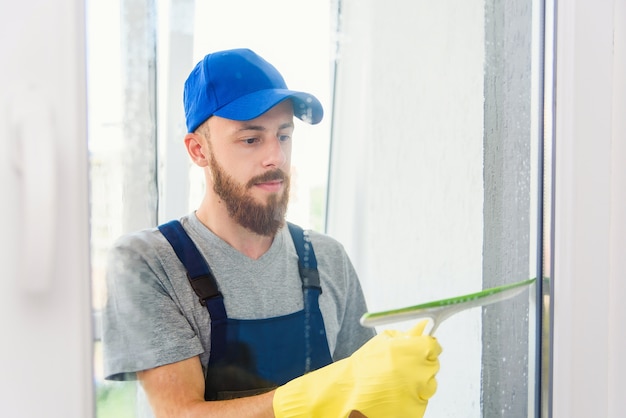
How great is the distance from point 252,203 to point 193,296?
0.16 metres

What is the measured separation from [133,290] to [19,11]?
0.37 m

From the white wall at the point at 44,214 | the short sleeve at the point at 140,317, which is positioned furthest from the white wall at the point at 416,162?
the white wall at the point at 44,214

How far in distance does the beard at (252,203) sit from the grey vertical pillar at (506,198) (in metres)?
0.41

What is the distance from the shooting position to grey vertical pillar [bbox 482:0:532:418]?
106 cm

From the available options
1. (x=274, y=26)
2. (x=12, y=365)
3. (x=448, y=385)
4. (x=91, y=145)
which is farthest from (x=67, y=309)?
(x=448, y=385)

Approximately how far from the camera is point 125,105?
2.49 ft

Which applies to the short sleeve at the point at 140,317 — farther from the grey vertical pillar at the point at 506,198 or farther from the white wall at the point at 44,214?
the grey vertical pillar at the point at 506,198

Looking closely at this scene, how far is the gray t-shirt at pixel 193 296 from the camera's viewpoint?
77 cm

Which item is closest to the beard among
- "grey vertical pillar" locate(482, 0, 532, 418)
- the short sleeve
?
the short sleeve

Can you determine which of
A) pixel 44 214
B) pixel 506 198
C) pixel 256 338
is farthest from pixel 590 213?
pixel 44 214

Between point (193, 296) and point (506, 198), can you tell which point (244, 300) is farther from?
point (506, 198)

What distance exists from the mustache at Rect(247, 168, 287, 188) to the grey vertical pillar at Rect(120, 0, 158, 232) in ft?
0.45

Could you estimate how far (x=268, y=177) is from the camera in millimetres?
854

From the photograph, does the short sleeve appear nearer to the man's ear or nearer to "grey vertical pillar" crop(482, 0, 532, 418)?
the man's ear
